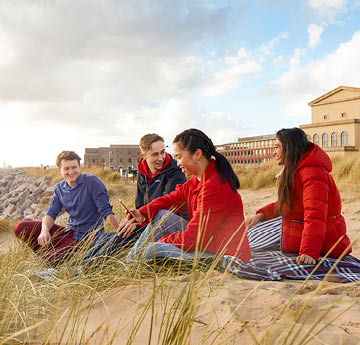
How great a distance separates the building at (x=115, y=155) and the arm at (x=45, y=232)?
220 ft

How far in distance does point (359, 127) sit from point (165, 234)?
85.8 feet

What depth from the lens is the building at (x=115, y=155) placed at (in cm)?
A: 7156

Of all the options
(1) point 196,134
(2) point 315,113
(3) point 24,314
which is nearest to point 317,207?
(1) point 196,134

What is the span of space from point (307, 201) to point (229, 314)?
134 cm

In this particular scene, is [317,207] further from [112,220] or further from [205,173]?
[112,220]

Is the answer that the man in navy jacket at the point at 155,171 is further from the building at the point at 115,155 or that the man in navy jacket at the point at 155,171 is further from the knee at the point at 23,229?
the building at the point at 115,155

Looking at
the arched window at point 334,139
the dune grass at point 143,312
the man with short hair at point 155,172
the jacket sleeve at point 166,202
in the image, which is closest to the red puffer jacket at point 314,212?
the dune grass at point 143,312

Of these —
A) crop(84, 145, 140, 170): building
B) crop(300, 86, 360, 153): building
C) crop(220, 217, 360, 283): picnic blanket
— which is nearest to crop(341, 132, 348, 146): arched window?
crop(300, 86, 360, 153): building

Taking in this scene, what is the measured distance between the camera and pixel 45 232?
12.3ft

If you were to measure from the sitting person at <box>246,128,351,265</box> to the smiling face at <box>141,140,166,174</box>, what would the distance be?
107 cm

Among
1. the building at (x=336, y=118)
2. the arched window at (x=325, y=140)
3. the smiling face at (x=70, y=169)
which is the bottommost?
the smiling face at (x=70, y=169)

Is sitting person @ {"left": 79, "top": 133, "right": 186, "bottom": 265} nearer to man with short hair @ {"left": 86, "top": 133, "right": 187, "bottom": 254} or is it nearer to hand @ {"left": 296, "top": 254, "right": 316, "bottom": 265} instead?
man with short hair @ {"left": 86, "top": 133, "right": 187, "bottom": 254}

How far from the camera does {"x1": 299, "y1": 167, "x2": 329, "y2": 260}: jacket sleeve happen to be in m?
2.81

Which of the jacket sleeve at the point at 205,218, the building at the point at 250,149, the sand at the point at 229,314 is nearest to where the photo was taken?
the sand at the point at 229,314
